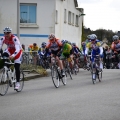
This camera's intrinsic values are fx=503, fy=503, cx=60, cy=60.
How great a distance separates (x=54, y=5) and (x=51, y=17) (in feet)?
3.51

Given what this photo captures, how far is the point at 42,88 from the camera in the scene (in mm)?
16891

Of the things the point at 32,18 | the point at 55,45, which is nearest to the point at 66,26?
the point at 32,18

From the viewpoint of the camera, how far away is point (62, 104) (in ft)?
39.7

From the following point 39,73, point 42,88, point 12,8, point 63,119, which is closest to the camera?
point 63,119

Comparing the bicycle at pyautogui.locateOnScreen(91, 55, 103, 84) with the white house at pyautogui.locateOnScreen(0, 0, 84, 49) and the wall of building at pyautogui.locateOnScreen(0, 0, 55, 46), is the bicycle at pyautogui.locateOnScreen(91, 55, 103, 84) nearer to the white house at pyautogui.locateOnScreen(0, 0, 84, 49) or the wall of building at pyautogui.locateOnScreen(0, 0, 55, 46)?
the white house at pyautogui.locateOnScreen(0, 0, 84, 49)

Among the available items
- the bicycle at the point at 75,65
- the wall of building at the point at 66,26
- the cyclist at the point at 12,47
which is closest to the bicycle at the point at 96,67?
the cyclist at the point at 12,47

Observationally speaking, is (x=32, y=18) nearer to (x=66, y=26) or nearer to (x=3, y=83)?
(x=66, y=26)

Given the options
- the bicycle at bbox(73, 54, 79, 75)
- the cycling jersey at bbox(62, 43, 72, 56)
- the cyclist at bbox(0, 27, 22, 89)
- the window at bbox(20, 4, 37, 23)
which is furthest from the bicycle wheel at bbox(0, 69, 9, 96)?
the window at bbox(20, 4, 37, 23)

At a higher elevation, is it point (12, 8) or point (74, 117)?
point (12, 8)

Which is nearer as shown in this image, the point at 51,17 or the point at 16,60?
the point at 16,60

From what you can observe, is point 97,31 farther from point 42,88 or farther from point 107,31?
point 42,88

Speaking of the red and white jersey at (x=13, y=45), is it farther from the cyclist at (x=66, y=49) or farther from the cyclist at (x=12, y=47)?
the cyclist at (x=66, y=49)

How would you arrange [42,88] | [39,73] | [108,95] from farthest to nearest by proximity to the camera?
1. [39,73]
2. [42,88]
3. [108,95]

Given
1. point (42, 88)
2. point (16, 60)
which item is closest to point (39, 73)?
point (42, 88)
